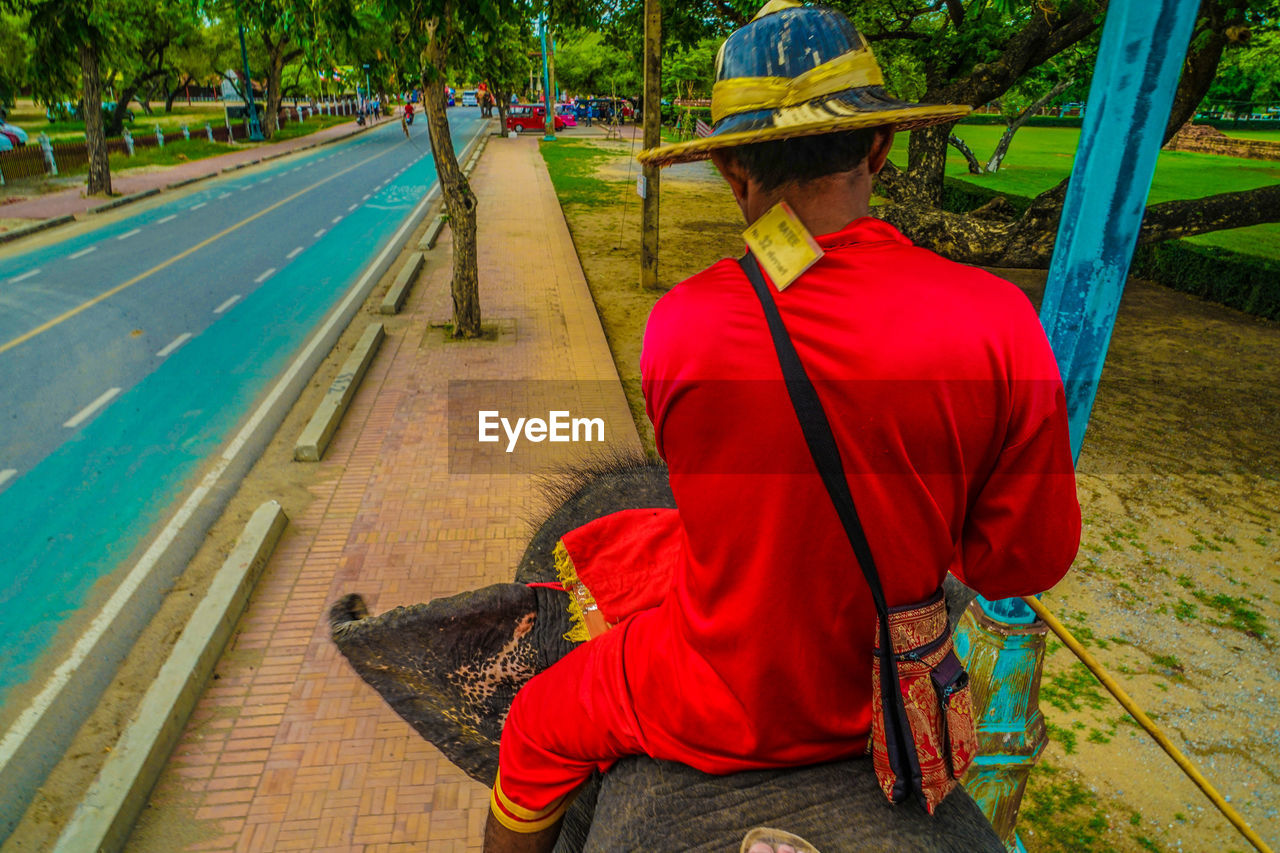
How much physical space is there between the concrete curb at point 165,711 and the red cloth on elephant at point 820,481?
123 inches

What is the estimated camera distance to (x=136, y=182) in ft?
74.6

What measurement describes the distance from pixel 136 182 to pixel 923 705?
89.8 feet

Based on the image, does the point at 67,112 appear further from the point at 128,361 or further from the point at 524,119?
the point at 128,361

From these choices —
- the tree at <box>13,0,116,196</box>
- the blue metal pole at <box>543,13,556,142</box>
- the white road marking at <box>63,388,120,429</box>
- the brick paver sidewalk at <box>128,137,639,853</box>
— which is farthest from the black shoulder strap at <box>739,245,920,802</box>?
the blue metal pole at <box>543,13,556,142</box>

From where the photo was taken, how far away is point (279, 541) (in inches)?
223

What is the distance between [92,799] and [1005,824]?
3.78 m

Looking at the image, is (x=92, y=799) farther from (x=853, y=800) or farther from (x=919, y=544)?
(x=919, y=544)

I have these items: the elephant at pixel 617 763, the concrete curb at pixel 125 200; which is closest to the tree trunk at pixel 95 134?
the concrete curb at pixel 125 200

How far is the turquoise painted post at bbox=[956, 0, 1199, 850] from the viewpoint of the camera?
188 cm

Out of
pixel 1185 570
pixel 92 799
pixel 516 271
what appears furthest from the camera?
pixel 516 271

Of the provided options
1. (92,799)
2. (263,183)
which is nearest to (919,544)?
(92,799)

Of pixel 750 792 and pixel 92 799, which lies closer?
pixel 750 792

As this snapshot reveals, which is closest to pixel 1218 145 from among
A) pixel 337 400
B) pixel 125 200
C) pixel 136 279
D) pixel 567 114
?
pixel 567 114

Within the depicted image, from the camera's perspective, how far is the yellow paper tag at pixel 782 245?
124 centimetres
